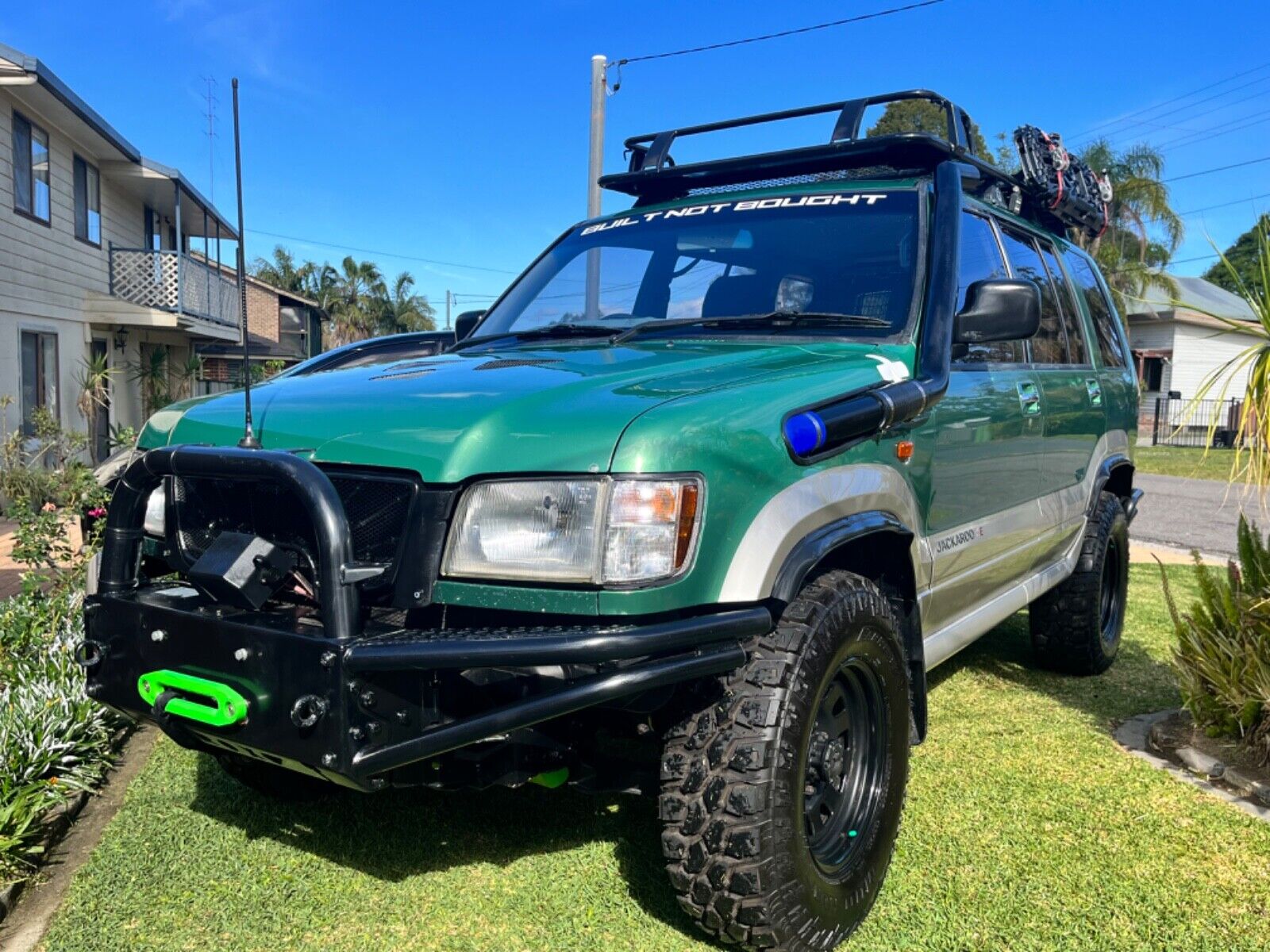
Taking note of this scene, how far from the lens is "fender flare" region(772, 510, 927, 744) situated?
2504 millimetres

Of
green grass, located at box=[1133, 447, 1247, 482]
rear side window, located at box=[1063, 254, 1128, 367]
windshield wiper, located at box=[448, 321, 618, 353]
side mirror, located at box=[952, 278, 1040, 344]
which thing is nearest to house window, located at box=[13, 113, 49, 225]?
windshield wiper, located at box=[448, 321, 618, 353]

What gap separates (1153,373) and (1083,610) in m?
33.9

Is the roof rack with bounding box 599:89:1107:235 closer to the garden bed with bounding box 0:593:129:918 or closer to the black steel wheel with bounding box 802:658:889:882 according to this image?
the black steel wheel with bounding box 802:658:889:882

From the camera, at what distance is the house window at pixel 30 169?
13.8 metres

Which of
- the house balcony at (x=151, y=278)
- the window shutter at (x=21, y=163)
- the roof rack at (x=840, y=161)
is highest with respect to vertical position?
the window shutter at (x=21, y=163)

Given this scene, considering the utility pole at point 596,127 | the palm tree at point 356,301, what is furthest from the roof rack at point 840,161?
the palm tree at point 356,301

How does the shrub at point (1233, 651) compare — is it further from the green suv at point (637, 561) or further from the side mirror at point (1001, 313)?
the side mirror at point (1001, 313)

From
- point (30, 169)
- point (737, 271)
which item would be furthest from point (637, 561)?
point (30, 169)

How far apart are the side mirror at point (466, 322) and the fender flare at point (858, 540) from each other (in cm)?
203

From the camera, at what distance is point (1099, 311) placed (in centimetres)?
551

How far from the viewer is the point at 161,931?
286cm

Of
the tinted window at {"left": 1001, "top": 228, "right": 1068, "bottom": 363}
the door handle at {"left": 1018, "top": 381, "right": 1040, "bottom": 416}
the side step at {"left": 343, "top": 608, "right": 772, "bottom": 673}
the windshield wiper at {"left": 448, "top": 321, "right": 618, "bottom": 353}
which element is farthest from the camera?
the tinted window at {"left": 1001, "top": 228, "right": 1068, "bottom": 363}

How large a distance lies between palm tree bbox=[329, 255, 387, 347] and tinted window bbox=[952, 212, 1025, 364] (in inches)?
2263

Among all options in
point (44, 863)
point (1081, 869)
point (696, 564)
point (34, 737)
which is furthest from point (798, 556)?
point (34, 737)
